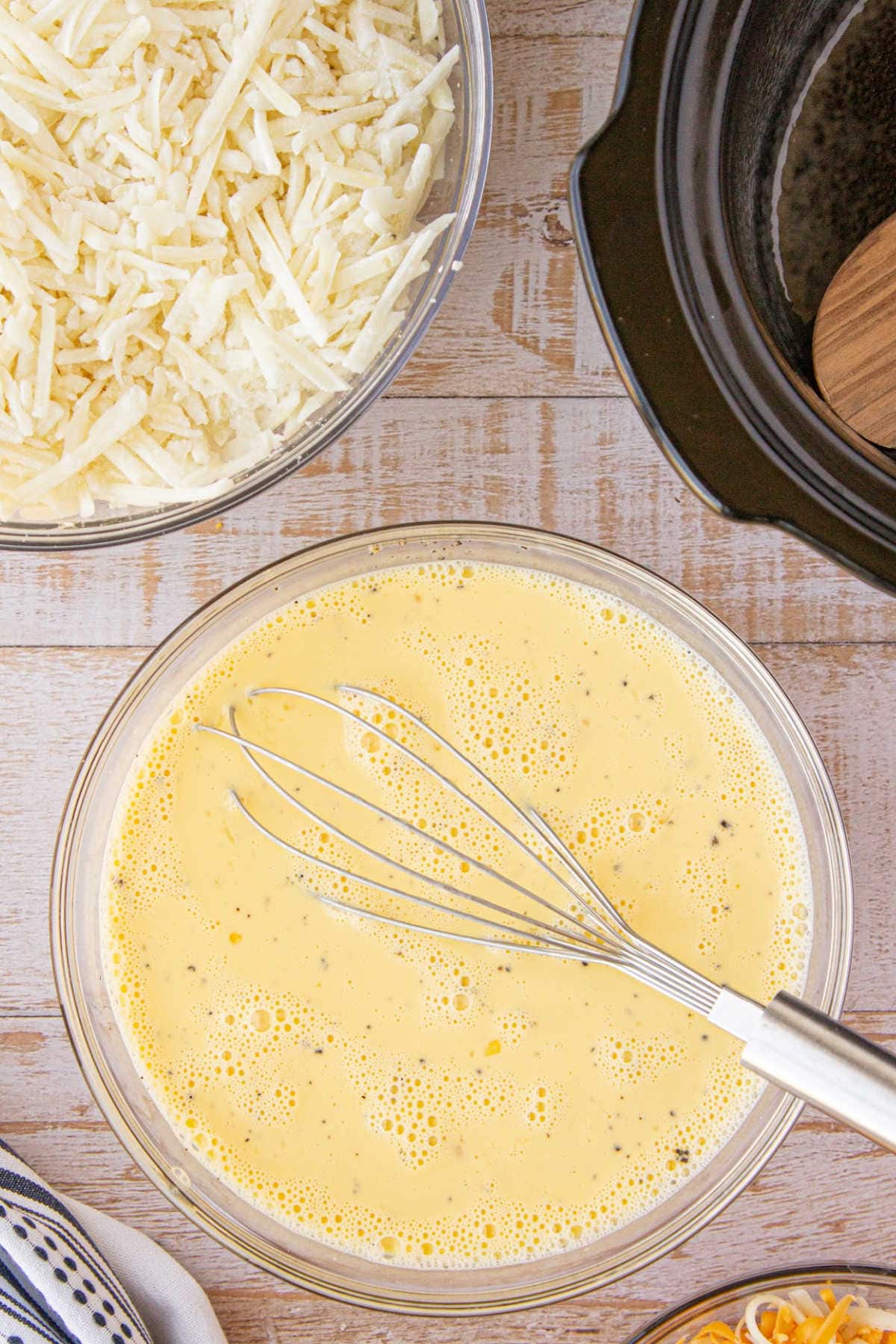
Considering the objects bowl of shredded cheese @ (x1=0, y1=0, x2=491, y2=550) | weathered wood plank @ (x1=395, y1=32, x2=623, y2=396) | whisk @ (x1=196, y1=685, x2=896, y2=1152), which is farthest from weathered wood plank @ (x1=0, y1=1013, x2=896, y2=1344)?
weathered wood plank @ (x1=395, y1=32, x2=623, y2=396)

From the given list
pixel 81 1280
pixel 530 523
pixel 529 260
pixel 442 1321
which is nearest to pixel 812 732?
pixel 530 523

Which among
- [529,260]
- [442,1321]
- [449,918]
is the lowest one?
[442,1321]

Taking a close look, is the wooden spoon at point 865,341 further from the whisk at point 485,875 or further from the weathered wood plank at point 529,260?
the whisk at point 485,875

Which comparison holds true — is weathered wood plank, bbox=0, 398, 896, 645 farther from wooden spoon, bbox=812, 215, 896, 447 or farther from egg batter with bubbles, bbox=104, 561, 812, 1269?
wooden spoon, bbox=812, 215, 896, 447

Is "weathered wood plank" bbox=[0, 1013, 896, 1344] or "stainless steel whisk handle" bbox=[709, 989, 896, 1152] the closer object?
"stainless steel whisk handle" bbox=[709, 989, 896, 1152]

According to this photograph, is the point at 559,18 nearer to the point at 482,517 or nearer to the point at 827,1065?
the point at 482,517

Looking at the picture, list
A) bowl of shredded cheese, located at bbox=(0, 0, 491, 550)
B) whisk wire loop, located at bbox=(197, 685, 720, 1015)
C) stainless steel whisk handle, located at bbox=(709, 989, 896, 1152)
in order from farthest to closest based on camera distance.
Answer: whisk wire loop, located at bbox=(197, 685, 720, 1015)
bowl of shredded cheese, located at bbox=(0, 0, 491, 550)
stainless steel whisk handle, located at bbox=(709, 989, 896, 1152)
